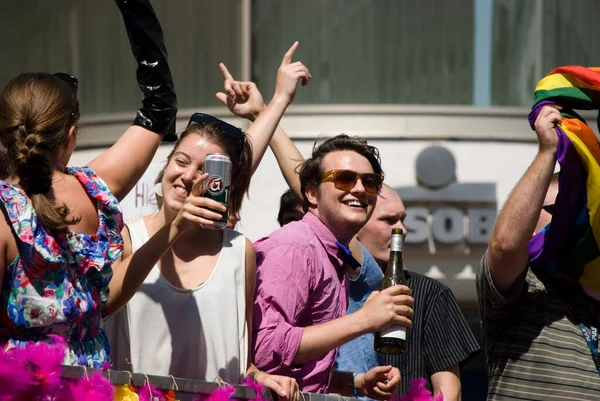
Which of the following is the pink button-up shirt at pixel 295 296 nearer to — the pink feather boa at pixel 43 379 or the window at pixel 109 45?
the pink feather boa at pixel 43 379

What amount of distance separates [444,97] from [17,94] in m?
8.17

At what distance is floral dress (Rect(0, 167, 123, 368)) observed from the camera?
3.25 metres

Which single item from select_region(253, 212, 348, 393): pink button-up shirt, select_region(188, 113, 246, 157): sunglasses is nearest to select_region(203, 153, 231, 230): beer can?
select_region(188, 113, 246, 157): sunglasses

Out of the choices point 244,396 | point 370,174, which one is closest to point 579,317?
point 370,174

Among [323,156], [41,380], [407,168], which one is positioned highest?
[323,156]

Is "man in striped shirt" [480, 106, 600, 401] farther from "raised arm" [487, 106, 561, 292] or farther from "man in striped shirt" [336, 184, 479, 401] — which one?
"man in striped shirt" [336, 184, 479, 401]

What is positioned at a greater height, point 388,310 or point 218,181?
point 218,181

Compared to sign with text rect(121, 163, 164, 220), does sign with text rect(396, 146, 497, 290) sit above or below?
below

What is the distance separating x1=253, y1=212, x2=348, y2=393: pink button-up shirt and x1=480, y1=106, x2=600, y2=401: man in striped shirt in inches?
23.7

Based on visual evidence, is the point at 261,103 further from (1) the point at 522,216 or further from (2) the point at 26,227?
(2) the point at 26,227

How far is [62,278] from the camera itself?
3.36 m

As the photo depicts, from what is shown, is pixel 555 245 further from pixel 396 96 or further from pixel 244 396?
pixel 396 96

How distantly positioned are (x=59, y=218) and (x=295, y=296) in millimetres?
1141

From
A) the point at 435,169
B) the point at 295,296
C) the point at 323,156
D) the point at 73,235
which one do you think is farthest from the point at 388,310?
the point at 435,169
